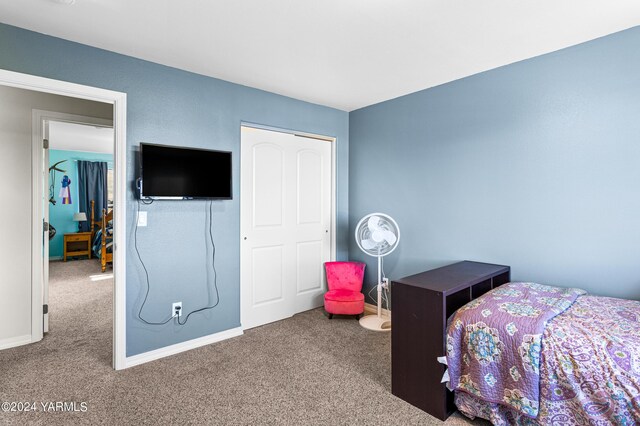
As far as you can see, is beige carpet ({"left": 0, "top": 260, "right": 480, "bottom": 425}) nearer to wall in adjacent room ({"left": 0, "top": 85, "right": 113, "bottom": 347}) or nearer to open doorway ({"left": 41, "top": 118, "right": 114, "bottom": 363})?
open doorway ({"left": 41, "top": 118, "right": 114, "bottom": 363})

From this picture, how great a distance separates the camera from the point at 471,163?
9.42 feet

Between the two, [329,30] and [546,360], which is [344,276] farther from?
[329,30]

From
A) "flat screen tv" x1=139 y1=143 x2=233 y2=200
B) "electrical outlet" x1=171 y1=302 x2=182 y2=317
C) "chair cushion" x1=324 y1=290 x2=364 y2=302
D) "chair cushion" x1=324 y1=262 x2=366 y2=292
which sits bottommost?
"chair cushion" x1=324 y1=290 x2=364 y2=302

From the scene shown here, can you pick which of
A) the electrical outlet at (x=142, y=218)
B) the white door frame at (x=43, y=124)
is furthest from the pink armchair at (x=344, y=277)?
the white door frame at (x=43, y=124)

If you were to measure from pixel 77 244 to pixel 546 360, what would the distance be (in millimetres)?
7828

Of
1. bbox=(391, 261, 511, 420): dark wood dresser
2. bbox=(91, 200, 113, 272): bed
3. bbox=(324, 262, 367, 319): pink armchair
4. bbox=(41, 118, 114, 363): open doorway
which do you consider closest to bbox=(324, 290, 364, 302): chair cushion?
bbox=(324, 262, 367, 319): pink armchair

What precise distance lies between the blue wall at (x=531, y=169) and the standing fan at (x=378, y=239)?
0.93ft

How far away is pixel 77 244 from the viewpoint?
21.9ft

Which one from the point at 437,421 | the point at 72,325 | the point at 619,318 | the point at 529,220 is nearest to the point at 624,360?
the point at 619,318

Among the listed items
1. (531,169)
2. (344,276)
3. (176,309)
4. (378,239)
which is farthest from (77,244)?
(531,169)

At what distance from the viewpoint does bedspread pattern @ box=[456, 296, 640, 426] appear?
1.42 m

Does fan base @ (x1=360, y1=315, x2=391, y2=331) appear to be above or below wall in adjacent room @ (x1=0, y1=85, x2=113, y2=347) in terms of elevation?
below

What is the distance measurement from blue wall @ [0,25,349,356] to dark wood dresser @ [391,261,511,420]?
Result: 63.4 inches

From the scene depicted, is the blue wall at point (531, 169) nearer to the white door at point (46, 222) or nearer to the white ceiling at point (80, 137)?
the white door at point (46, 222)
